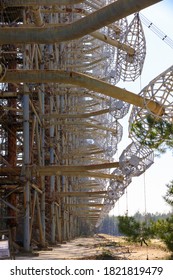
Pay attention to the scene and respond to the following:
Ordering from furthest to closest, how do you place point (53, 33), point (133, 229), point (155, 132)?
point (133, 229)
point (155, 132)
point (53, 33)

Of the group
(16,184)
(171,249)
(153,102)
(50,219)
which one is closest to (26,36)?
(153,102)

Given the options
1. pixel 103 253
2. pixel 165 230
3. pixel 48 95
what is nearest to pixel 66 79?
pixel 165 230

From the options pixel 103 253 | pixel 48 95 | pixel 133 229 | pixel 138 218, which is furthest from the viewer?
pixel 48 95

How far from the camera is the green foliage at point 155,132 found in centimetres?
1259

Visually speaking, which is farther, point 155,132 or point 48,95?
point 48,95

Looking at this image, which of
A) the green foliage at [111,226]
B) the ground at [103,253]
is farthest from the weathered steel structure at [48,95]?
the green foliage at [111,226]

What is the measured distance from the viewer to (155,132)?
42.1ft

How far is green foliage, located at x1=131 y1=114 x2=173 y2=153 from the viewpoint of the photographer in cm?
1259

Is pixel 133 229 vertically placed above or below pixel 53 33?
below

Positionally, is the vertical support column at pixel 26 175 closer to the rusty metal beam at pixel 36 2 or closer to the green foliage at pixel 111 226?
the rusty metal beam at pixel 36 2

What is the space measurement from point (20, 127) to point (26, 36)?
525 inches

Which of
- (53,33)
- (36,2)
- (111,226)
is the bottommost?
(111,226)

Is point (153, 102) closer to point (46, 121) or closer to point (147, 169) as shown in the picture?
point (147, 169)

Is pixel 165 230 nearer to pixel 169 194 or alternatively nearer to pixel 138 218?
pixel 169 194
